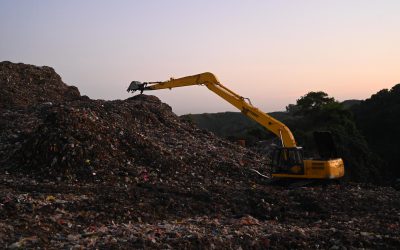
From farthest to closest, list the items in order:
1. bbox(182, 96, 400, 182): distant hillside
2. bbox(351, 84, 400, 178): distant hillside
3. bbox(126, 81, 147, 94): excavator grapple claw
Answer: bbox(351, 84, 400, 178): distant hillside
bbox(182, 96, 400, 182): distant hillside
bbox(126, 81, 147, 94): excavator grapple claw

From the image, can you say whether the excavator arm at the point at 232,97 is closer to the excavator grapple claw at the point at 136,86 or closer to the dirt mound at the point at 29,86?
the excavator grapple claw at the point at 136,86

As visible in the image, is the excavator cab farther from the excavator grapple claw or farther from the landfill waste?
the excavator grapple claw

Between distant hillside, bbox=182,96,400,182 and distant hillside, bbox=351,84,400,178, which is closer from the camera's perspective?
distant hillside, bbox=182,96,400,182

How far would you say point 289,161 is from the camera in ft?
45.7

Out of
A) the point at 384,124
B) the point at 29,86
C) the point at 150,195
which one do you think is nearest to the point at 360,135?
the point at 384,124

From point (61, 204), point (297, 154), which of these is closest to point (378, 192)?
point (297, 154)

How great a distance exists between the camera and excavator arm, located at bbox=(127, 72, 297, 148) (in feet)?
47.9

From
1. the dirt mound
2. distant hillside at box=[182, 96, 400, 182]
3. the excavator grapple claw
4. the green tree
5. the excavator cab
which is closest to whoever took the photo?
the excavator cab

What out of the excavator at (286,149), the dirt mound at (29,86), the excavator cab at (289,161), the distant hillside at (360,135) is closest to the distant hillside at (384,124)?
the distant hillside at (360,135)

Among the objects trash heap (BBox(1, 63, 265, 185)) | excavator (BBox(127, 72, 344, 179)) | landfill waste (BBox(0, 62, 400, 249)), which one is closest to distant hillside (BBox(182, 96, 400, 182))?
trash heap (BBox(1, 63, 265, 185))

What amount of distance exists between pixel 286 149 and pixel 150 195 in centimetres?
448

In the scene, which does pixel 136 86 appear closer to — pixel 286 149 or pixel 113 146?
pixel 113 146

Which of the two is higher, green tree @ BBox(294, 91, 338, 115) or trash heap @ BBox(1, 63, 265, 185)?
green tree @ BBox(294, 91, 338, 115)

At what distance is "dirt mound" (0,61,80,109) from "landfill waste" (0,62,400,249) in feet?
6.42
